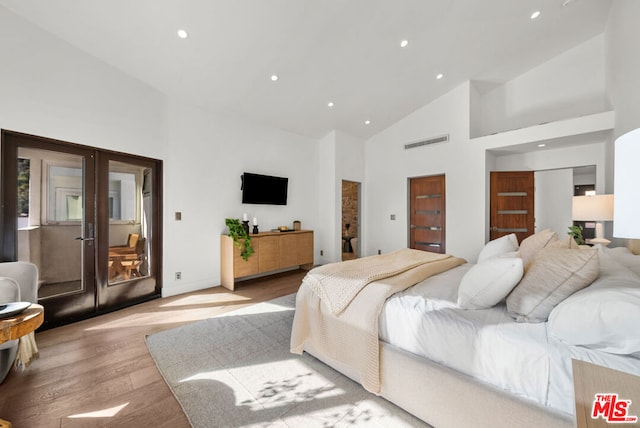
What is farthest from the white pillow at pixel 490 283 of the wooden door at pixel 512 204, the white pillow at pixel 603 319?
the wooden door at pixel 512 204

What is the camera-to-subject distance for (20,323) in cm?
139

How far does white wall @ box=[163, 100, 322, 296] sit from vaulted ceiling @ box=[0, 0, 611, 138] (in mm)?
297

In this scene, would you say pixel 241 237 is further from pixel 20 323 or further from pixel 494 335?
pixel 494 335

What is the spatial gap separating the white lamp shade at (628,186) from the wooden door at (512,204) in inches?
175

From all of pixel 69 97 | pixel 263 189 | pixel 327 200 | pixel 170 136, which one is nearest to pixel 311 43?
pixel 170 136

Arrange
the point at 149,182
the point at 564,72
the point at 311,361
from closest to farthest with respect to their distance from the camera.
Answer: the point at 311,361
the point at 149,182
the point at 564,72

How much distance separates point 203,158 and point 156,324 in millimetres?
2374

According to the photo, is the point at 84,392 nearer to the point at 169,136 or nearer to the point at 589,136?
the point at 169,136


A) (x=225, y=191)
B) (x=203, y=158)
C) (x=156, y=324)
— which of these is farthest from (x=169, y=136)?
(x=156, y=324)

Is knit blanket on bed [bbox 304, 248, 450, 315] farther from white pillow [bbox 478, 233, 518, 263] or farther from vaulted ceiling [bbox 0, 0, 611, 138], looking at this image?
vaulted ceiling [bbox 0, 0, 611, 138]

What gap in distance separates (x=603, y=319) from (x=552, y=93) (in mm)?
4937

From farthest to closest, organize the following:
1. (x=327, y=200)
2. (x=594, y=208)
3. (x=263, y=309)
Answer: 1. (x=327, y=200)
2. (x=263, y=309)
3. (x=594, y=208)

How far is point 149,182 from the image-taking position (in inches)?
138

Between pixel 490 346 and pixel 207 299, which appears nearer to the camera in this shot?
pixel 490 346
